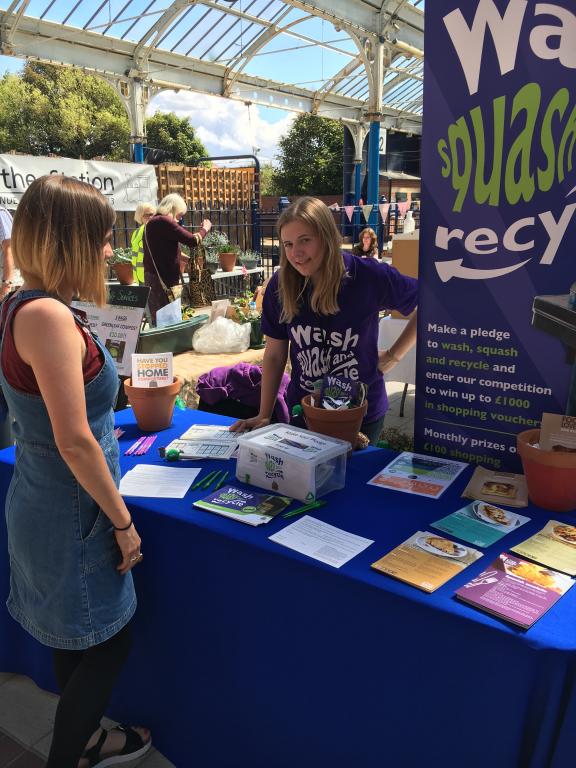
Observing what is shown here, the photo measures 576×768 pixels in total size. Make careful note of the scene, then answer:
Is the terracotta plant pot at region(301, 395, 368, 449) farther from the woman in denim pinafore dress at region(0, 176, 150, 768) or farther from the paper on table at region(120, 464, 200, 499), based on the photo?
the woman in denim pinafore dress at region(0, 176, 150, 768)

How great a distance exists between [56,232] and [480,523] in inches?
44.5

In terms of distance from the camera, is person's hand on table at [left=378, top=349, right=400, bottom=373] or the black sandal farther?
person's hand on table at [left=378, top=349, right=400, bottom=373]

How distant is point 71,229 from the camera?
47.4 inches

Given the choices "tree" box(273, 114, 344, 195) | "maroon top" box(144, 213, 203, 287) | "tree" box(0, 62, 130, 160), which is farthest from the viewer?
"tree" box(273, 114, 344, 195)

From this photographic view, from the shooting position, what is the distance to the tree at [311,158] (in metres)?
32.2

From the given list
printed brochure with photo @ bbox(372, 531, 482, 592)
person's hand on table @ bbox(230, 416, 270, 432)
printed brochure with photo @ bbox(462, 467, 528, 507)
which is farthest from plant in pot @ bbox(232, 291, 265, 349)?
printed brochure with photo @ bbox(372, 531, 482, 592)

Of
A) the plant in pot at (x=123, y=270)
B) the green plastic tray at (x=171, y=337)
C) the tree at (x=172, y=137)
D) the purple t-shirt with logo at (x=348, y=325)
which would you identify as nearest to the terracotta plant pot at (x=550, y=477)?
the purple t-shirt with logo at (x=348, y=325)

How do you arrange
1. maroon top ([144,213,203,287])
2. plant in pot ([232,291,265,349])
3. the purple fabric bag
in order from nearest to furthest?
the purple fabric bag < plant in pot ([232,291,265,349]) < maroon top ([144,213,203,287])

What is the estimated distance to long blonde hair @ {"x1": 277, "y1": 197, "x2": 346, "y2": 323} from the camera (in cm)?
186

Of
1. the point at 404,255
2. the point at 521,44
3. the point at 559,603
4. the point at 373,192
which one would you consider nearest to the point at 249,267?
the point at 404,255

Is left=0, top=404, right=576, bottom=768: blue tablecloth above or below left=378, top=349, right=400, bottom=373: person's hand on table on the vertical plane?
below

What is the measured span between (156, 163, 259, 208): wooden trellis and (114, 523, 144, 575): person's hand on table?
10006mm

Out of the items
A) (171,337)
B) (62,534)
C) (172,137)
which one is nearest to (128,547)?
(62,534)

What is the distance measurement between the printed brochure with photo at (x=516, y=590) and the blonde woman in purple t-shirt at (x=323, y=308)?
933 millimetres
